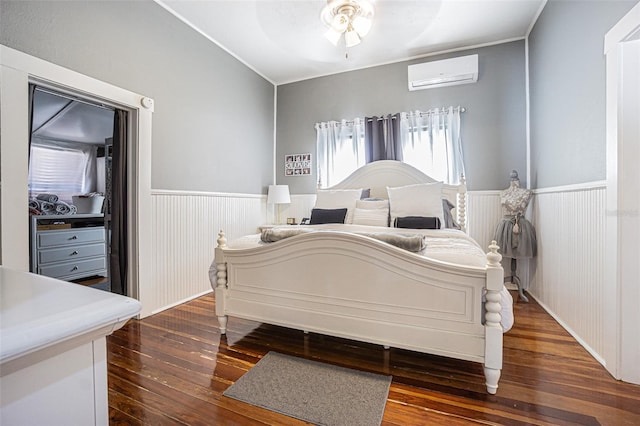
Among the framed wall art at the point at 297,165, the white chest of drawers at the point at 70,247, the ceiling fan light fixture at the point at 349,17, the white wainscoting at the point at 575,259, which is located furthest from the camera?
the framed wall art at the point at 297,165

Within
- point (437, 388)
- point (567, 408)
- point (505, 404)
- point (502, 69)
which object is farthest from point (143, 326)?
point (502, 69)

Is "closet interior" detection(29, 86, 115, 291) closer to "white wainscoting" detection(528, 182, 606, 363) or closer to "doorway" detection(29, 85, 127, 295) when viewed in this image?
"doorway" detection(29, 85, 127, 295)

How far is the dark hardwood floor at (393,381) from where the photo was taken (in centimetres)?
135

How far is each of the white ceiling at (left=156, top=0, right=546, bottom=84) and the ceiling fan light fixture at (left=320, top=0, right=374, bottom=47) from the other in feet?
0.80

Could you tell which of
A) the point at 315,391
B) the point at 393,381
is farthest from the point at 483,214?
the point at 315,391

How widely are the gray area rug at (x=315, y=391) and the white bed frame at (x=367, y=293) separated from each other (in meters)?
0.22

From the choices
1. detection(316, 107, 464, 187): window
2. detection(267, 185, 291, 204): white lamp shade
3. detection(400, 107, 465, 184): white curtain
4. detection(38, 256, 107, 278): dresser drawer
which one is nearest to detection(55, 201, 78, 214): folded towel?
detection(38, 256, 107, 278): dresser drawer

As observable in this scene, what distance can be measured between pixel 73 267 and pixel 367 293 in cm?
367

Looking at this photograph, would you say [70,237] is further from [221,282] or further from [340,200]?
[340,200]

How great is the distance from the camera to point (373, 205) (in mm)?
3121

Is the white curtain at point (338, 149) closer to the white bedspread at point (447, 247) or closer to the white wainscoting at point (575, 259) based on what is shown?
the white bedspread at point (447, 247)

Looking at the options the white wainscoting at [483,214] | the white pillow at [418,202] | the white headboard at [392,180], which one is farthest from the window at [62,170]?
the white wainscoting at [483,214]

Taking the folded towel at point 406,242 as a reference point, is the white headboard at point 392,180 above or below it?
above

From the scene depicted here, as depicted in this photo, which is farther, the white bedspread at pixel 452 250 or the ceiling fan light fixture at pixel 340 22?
the ceiling fan light fixture at pixel 340 22
